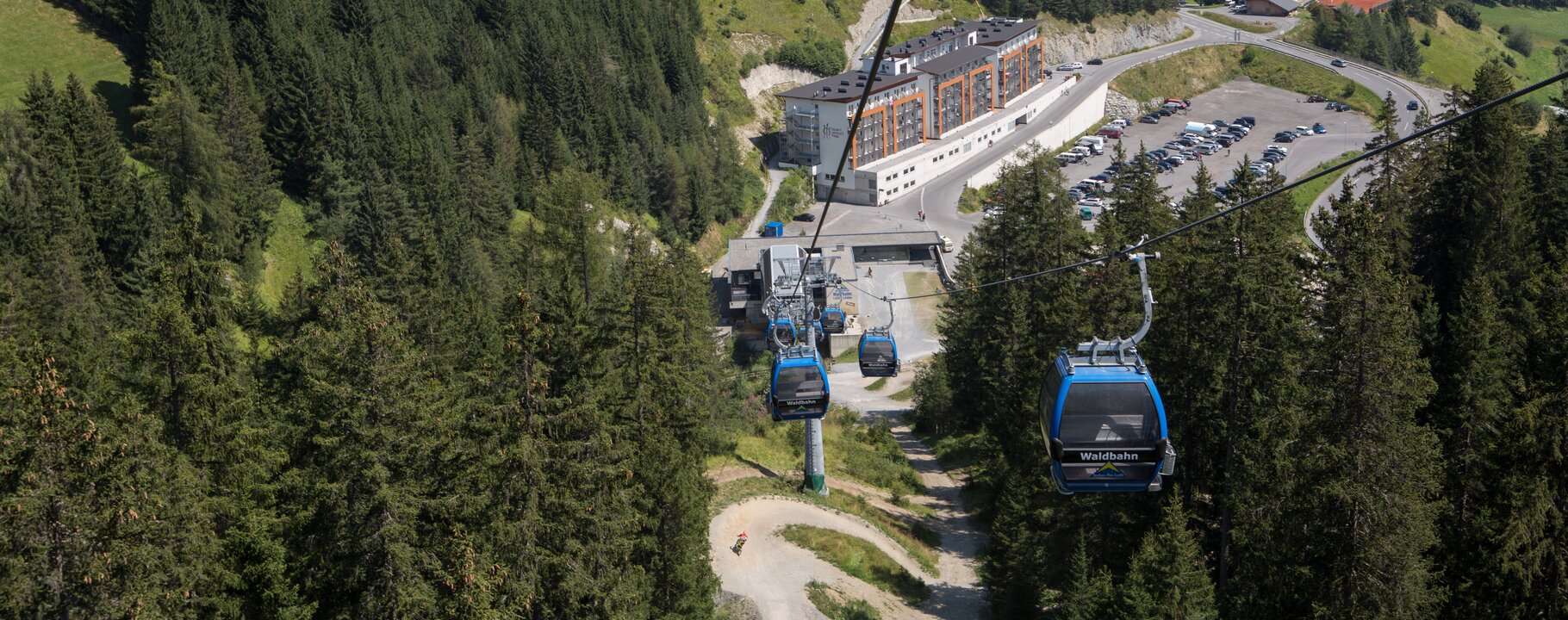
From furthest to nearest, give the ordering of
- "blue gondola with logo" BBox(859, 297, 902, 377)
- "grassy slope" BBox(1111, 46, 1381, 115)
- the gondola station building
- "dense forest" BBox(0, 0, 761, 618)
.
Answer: "grassy slope" BBox(1111, 46, 1381, 115) < the gondola station building < "blue gondola with logo" BBox(859, 297, 902, 377) < "dense forest" BBox(0, 0, 761, 618)

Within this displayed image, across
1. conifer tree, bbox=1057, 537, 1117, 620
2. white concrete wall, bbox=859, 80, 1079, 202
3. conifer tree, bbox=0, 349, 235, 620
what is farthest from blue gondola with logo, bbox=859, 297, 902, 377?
white concrete wall, bbox=859, 80, 1079, 202

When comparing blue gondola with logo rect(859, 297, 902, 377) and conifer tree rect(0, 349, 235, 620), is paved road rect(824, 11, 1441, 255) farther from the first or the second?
conifer tree rect(0, 349, 235, 620)

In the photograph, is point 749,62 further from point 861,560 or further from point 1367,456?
point 1367,456

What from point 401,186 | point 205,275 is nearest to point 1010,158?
point 401,186

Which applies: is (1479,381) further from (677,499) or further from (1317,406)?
(677,499)

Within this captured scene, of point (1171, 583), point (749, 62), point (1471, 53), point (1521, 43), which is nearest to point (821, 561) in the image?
point (1171, 583)

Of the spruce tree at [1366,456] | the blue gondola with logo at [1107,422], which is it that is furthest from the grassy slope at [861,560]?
the blue gondola with logo at [1107,422]
